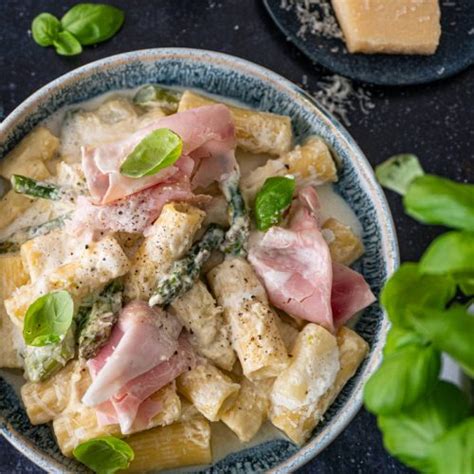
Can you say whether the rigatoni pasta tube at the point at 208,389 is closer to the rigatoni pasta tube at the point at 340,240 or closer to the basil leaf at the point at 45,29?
the rigatoni pasta tube at the point at 340,240

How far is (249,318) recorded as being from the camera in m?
1.43

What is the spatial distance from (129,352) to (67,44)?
0.72 meters

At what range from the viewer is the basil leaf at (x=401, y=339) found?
103cm

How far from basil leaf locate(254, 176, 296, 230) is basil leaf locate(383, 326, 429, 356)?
0.45 metres

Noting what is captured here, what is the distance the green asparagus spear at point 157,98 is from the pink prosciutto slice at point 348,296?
16.8 inches

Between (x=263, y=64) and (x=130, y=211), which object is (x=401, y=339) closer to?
(x=130, y=211)

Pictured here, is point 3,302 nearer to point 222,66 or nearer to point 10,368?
point 10,368

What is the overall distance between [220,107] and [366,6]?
48 centimetres

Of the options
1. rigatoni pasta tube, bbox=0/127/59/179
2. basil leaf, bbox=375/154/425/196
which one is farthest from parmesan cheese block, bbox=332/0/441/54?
rigatoni pasta tube, bbox=0/127/59/179

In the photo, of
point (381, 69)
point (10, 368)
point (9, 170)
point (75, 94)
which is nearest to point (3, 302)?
point (10, 368)

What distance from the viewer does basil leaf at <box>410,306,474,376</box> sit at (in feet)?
2.96

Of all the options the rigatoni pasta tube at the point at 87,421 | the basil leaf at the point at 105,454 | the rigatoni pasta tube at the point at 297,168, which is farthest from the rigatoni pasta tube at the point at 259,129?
the basil leaf at the point at 105,454

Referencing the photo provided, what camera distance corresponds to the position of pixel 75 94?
1586 millimetres

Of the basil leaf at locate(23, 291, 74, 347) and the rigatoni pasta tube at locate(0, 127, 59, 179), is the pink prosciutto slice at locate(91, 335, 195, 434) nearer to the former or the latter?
the basil leaf at locate(23, 291, 74, 347)
